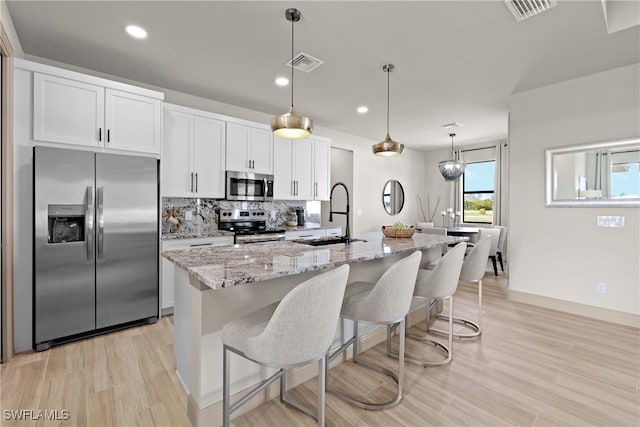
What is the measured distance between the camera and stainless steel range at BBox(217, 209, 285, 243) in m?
3.84

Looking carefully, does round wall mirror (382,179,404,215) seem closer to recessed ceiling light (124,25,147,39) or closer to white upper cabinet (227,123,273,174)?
white upper cabinet (227,123,273,174)

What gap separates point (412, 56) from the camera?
9.70ft

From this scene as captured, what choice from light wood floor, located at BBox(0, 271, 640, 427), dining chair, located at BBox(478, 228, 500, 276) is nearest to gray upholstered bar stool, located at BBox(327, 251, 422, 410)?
light wood floor, located at BBox(0, 271, 640, 427)

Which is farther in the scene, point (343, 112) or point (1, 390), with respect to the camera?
point (343, 112)

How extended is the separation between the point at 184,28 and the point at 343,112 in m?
2.64

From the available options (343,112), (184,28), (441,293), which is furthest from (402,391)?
(343,112)

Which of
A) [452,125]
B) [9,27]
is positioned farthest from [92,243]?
[452,125]

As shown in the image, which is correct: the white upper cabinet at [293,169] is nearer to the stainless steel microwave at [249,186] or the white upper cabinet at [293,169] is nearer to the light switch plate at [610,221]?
the stainless steel microwave at [249,186]

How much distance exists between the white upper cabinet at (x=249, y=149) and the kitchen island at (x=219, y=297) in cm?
216

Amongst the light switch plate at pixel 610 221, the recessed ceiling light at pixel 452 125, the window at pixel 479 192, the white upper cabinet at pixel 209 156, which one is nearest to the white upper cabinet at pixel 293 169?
the white upper cabinet at pixel 209 156

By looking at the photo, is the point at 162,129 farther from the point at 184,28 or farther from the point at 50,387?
the point at 50,387

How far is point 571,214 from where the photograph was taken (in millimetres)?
3600

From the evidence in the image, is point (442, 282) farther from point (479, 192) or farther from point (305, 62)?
point (479, 192)

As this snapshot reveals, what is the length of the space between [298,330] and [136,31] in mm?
2796
